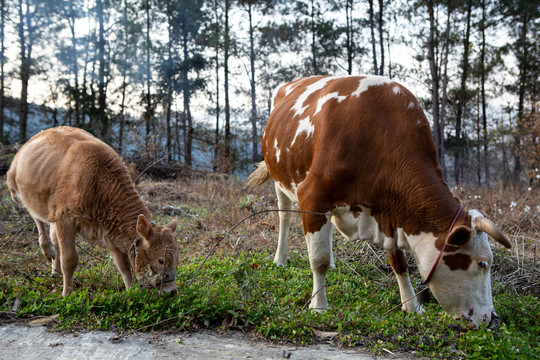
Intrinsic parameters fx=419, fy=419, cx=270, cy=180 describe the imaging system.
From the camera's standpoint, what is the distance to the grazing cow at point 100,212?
344cm

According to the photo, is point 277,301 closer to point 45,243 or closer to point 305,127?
point 305,127

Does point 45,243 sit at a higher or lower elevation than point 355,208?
lower

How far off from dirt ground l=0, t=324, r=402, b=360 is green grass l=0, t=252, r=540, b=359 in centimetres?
11

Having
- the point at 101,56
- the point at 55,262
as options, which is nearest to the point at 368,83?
the point at 55,262

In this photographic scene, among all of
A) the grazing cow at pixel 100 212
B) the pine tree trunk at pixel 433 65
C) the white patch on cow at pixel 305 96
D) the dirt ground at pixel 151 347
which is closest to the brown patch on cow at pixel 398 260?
the dirt ground at pixel 151 347

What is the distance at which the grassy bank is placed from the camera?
2.79 metres

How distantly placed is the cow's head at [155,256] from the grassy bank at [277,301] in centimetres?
15

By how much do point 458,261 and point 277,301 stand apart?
1580mm

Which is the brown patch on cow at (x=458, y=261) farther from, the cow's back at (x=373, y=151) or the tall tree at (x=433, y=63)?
the tall tree at (x=433, y=63)

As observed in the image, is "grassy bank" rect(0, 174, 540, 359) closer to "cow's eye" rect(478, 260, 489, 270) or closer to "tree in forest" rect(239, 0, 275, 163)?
"cow's eye" rect(478, 260, 489, 270)

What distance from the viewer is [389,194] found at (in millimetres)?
3330

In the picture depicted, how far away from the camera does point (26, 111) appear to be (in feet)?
71.9

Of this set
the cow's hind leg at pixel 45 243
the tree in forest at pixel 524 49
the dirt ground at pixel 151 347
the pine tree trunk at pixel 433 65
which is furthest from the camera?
the tree in forest at pixel 524 49

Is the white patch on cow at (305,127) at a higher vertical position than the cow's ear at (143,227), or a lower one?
higher
